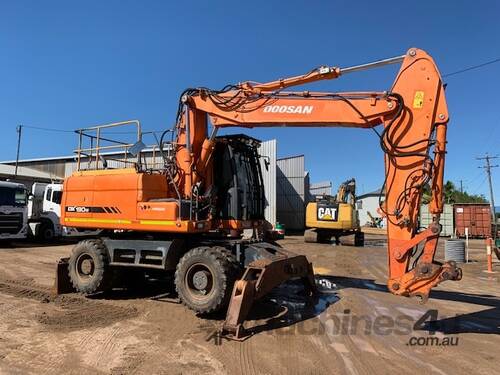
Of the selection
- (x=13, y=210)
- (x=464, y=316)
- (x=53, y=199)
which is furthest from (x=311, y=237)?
(x=464, y=316)

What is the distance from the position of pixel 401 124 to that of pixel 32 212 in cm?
2174

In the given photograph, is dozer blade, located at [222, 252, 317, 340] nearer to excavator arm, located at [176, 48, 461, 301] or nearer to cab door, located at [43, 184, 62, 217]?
excavator arm, located at [176, 48, 461, 301]

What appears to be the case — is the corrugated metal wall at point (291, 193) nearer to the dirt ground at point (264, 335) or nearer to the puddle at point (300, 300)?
the puddle at point (300, 300)

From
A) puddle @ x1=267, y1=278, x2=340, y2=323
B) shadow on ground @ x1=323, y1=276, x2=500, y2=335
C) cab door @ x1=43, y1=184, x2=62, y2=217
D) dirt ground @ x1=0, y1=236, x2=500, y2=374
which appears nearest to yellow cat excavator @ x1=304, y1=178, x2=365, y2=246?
shadow on ground @ x1=323, y1=276, x2=500, y2=335

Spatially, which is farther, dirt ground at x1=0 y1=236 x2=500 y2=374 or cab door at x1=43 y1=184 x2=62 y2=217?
cab door at x1=43 y1=184 x2=62 y2=217

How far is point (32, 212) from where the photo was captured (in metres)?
23.3

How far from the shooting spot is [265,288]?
7.06m

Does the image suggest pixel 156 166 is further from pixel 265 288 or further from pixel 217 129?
pixel 265 288

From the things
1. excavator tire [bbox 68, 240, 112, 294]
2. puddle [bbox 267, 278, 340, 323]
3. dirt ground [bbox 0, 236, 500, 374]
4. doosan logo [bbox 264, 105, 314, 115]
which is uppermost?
doosan logo [bbox 264, 105, 314, 115]

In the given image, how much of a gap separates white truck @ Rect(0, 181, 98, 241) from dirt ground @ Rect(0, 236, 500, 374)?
11308mm

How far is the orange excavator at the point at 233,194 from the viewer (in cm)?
655

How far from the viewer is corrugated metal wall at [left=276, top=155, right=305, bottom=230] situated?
40906mm

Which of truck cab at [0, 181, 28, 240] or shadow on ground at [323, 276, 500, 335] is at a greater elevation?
truck cab at [0, 181, 28, 240]

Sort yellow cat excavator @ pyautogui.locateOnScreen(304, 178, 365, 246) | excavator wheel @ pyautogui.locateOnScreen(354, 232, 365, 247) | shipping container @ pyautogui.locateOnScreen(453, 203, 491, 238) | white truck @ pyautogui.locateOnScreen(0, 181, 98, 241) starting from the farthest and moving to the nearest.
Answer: shipping container @ pyautogui.locateOnScreen(453, 203, 491, 238), excavator wheel @ pyautogui.locateOnScreen(354, 232, 365, 247), yellow cat excavator @ pyautogui.locateOnScreen(304, 178, 365, 246), white truck @ pyautogui.locateOnScreen(0, 181, 98, 241)
